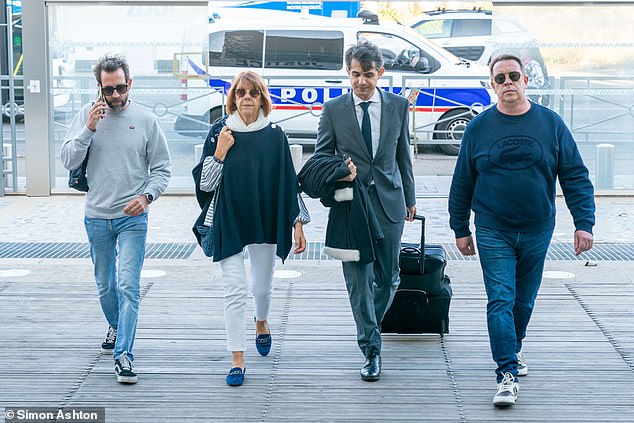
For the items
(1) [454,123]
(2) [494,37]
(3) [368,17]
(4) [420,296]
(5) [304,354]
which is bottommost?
(5) [304,354]

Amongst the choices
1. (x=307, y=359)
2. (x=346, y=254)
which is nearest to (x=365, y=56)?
(x=346, y=254)

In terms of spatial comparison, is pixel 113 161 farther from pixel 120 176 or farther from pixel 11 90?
pixel 11 90

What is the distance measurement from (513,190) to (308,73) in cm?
793

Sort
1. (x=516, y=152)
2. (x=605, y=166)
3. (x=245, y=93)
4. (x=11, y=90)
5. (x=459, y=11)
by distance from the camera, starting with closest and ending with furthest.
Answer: (x=516, y=152)
(x=245, y=93)
(x=459, y=11)
(x=11, y=90)
(x=605, y=166)

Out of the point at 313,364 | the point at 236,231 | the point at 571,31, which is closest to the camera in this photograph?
the point at 236,231

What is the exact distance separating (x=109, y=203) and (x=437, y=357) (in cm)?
210

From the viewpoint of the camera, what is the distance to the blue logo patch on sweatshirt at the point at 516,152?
536cm

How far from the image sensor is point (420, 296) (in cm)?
653

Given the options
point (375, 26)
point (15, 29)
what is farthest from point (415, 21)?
point (15, 29)

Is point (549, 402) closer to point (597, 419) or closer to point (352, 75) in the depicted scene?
point (597, 419)

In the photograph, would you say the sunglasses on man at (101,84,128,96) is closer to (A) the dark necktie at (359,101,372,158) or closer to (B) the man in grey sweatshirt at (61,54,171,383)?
(B) the man in grey sweatshirt at (61,54,171,383)

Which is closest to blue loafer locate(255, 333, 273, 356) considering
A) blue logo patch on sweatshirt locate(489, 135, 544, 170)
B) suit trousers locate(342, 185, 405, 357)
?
suit trousers locate(342, 185, 405, 357)

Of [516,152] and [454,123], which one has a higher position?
[516,152]

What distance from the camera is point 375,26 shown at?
42.3 ft
